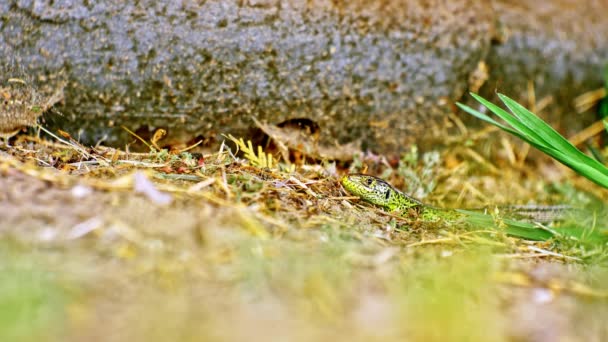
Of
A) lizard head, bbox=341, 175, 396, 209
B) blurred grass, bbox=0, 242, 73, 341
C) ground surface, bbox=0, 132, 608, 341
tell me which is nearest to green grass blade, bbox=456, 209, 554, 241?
ground surface, bbox=0, 132, 608, 341

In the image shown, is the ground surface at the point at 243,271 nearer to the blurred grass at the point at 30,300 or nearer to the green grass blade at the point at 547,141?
the blurred grass at the point at 30,300

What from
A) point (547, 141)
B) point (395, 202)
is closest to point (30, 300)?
point (395, 202)

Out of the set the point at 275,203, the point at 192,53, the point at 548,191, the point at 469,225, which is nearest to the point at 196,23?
the point at 192,53

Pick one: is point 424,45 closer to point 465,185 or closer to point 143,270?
point 465,185

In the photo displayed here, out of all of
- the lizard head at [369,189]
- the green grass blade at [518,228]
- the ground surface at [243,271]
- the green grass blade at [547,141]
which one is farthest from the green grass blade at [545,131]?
the lizard head at [369,189]

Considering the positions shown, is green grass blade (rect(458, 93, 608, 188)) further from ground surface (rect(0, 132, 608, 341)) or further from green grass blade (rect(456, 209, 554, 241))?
ground surface (rect(0, 132, 608, 341))

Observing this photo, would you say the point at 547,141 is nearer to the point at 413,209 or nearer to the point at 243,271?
the point at 413,209
